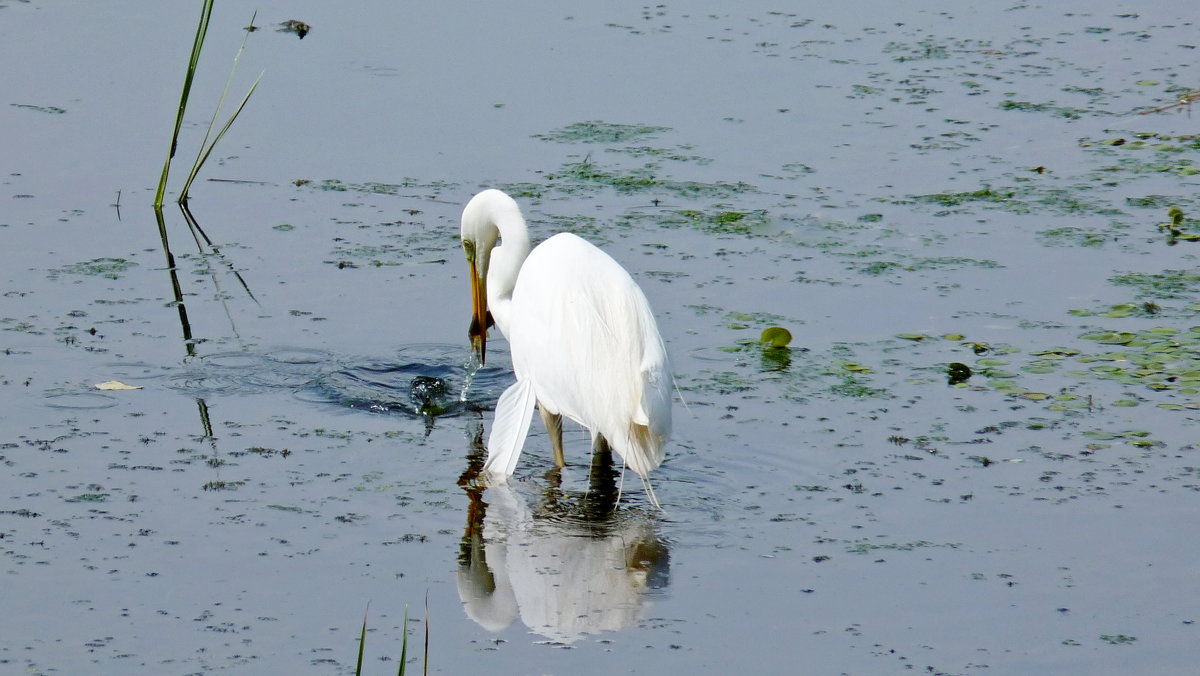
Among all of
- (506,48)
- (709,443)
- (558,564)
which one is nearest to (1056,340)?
(709,443)

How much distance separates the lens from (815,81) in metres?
11.2

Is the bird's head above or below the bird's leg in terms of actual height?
above

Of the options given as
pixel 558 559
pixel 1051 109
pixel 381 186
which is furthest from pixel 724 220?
pixel 558 559

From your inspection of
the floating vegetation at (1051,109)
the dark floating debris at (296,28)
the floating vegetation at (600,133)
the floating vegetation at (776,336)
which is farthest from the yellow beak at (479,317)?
the dark floating debris at (296,28)

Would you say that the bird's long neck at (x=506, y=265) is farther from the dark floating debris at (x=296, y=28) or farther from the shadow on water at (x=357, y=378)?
the dark floating debris at (x=296, y=28)

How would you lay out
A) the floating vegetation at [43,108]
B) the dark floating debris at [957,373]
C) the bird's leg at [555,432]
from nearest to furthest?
the bird's leg at [555,432], the dark floating debris at [957,373], the floating vegetation at [43,108]

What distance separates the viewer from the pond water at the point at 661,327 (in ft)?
16.9

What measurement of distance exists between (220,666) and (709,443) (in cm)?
246

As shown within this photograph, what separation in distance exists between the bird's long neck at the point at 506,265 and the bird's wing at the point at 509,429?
55 cm

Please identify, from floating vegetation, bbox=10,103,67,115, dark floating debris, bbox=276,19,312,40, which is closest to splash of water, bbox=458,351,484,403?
floating vegetation, bbox=10,103,67,115

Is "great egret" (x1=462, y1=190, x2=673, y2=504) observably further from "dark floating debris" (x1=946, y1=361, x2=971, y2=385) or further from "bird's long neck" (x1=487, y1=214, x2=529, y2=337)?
"dark floating debris" (x1=946, y1=361, x2=971, y2=385)

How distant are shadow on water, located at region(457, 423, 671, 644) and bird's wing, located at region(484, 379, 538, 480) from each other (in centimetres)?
A: 10

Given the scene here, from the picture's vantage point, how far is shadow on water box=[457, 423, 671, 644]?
516cm

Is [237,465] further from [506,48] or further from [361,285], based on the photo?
[506,48]
